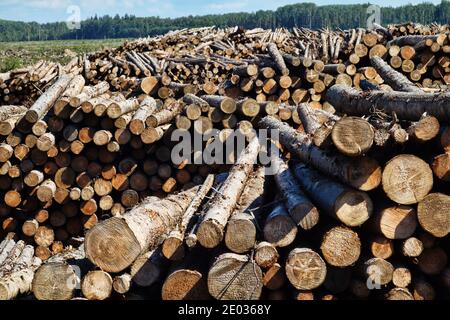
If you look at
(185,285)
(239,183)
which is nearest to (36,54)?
(239,183)

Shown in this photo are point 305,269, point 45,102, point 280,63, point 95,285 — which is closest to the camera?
point 305,269

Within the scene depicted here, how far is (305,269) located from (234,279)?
644mm

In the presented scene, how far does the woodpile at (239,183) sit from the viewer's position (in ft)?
15.0

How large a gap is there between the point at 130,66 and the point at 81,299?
968 cm

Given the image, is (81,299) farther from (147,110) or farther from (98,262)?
(147,110)

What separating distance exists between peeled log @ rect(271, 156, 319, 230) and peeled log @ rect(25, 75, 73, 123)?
14.2 ft

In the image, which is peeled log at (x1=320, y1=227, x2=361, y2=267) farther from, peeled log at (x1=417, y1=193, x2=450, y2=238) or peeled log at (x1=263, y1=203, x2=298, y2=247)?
peeled log at (x1=417, y1=193, x2=450, y2=238)

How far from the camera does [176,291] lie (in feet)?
15.5

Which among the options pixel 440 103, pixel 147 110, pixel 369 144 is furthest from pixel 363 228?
pixel 147 110

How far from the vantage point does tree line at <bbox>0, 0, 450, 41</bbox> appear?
107375 millimetres

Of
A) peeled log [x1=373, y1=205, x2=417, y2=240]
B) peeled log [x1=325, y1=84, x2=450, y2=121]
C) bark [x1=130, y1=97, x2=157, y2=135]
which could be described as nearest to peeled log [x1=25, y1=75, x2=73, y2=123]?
bark [x1=130, y1=97, x2=157, y2=135]

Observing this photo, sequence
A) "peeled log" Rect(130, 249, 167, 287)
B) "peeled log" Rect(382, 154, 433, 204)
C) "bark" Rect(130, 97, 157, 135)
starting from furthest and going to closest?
"bark" Rect(130, 97, 157, 135) < "peeled log" Rect(130, 249, 167, 287) < "peeled log" Rect(382, 154, 433, 204)

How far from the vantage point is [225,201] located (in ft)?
18.5

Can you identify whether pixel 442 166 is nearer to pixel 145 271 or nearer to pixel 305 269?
pixel 305 269
